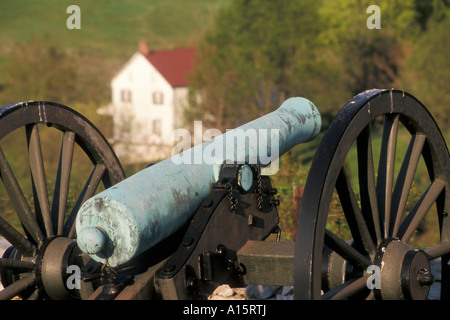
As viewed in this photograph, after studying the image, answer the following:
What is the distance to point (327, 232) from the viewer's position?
3.25 meters

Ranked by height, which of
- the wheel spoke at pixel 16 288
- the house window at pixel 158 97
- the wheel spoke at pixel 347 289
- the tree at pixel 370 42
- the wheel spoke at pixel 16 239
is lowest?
the wheel spoke at pixel 16 288

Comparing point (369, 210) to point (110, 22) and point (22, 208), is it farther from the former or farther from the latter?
point (110, 22)

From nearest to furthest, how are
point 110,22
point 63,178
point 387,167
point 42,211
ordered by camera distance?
1. point 387,167
2. point 42,211
3. point 63,178
4. point 110,22

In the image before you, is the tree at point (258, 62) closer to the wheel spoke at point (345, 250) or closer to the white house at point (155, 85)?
the white house at point (155, 85)

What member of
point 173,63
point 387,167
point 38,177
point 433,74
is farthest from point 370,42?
point 38,177

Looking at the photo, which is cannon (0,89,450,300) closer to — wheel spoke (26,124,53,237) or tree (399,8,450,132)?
wheel spoke (26,124,53,237)

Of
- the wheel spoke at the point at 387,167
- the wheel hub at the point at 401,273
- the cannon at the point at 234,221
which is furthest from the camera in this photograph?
the wheel spoke at the point at 387,167

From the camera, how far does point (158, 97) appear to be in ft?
180

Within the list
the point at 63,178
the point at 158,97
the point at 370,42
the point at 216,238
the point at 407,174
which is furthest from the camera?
the point at 158,97

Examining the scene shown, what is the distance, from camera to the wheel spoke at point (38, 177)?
169 inches

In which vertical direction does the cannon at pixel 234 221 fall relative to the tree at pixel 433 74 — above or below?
below

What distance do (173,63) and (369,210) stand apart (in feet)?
169

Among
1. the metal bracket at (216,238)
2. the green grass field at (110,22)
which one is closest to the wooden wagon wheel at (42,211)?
the metal bracket at (216,238)

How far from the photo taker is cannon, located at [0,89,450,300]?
10.5 feet
